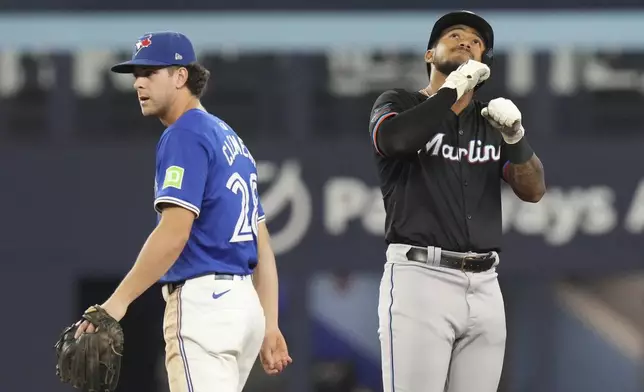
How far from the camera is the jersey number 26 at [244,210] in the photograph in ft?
11.8

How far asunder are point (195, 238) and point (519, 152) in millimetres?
945

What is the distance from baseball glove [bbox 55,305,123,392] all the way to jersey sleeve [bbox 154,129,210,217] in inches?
13.2

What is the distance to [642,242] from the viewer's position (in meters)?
8.55

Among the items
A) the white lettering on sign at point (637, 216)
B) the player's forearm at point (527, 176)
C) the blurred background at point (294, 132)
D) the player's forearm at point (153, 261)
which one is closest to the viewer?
the player's forearm at point (153, 261)

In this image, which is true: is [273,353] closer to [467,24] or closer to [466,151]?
[466,151]

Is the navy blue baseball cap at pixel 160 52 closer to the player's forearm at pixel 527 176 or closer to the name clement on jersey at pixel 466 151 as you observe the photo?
the name clement on jersey at pixel 466 151

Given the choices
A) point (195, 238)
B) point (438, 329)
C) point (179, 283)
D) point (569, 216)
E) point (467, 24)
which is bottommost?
point (569, 216)

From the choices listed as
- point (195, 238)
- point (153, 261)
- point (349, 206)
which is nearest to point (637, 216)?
point (349, 206)

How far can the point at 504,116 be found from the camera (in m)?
3.61

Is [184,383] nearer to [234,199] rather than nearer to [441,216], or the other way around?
[234,199]

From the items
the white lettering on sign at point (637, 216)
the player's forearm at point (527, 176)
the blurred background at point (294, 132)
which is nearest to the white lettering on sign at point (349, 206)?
the blurred background at point (294, 132)

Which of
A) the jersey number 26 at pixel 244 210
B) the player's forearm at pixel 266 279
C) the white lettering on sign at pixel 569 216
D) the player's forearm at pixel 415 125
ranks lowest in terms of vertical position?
the white lettering on sign at pixel 569 216

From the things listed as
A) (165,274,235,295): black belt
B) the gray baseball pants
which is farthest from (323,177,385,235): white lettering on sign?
(165,274,235,295): black belt

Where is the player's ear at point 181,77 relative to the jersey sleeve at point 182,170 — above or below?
above
